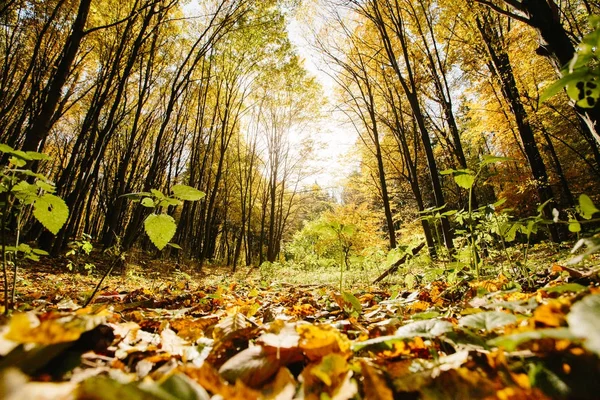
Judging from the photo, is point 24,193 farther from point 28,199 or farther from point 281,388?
point 281,388

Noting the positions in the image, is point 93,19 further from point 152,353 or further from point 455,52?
point 455,52

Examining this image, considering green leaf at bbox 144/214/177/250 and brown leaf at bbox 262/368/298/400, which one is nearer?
brown leaf at bbox 262/368/298/400

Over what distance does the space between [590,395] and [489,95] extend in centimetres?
1326

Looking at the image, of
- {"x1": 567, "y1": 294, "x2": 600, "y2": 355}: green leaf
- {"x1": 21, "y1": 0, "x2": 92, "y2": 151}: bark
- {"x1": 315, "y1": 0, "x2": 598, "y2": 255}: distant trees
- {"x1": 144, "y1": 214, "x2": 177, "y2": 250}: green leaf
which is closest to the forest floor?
{"x1": 567, "y1": 294, "x2": 600, "y2": 355}: green leaf

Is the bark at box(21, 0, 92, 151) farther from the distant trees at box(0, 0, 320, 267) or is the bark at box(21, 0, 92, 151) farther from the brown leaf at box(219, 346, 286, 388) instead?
the brown leaf at box(219, 346, 286, 388)

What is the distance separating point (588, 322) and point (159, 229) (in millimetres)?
1401

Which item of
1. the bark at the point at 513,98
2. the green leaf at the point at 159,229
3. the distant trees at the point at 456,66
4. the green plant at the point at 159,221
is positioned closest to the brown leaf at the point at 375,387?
the green plant at the point at 159,221

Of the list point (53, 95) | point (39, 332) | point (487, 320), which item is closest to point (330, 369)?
point (487, 320)

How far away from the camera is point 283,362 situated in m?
0.72

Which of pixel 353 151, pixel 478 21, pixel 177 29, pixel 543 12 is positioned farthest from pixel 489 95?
pixel 177 29

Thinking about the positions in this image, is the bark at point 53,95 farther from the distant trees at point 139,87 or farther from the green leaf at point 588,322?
the green leaf at point 588,322

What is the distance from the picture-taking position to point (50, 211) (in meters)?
1.34

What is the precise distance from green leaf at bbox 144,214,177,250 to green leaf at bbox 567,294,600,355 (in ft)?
4.27

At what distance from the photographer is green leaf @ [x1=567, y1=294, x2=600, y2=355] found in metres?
0.40
